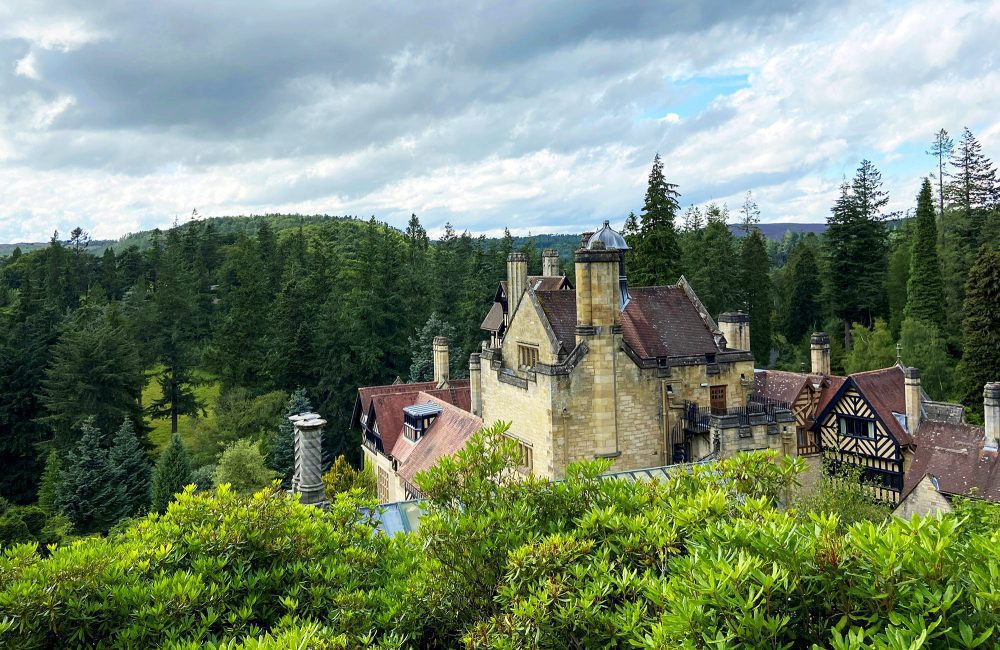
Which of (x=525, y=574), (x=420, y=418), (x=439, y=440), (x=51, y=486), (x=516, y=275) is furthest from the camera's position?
(x=51, y=486)

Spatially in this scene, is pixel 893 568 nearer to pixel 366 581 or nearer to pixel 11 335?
pixel 366 581

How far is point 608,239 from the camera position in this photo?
19.5 meters

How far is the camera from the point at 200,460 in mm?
36812

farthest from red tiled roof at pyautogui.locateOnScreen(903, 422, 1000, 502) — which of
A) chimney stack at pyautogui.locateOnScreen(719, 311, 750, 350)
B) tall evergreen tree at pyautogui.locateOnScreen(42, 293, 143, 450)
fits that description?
tall evergreen tree at pyautogui.locateOnScreen(42, 293, 143, 450)

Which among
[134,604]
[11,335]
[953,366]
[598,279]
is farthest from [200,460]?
[953,366]

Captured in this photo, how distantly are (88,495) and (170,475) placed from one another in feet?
14.1

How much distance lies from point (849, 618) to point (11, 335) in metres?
55.5

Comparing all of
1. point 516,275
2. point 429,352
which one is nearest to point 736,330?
point 516,275

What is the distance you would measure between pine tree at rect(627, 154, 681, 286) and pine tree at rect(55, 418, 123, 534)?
32.2m

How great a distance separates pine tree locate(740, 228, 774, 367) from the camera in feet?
162

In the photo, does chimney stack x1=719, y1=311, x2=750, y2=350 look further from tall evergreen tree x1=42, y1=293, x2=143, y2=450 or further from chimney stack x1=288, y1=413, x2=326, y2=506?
tall evergreen tree x1=42, y1=293, x2=143, y2=450

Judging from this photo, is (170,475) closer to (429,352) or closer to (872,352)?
(429,352)

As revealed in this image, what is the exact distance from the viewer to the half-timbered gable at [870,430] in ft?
84.7

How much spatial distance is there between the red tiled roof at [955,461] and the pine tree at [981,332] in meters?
8.74
